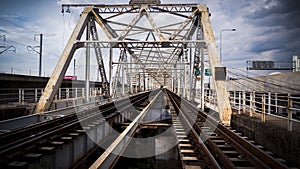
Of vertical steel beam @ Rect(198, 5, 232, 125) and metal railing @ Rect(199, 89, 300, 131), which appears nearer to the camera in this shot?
metal railing @ Rect(199, 89, 300, 131)

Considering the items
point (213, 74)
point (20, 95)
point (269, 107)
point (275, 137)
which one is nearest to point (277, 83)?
point (213, 74)

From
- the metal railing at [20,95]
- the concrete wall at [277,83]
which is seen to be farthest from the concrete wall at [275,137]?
the metal railing at [20,95]

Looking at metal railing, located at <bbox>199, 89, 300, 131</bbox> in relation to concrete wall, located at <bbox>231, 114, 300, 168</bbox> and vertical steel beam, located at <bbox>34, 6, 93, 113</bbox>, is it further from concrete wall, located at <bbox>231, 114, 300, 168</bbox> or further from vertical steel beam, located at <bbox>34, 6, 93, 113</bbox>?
vertical steel beam, located at <bbox>34, 6, 93, 113</bbox>

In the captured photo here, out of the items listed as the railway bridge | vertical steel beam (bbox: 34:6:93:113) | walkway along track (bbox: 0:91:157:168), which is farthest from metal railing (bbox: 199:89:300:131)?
vertical steel beam (bbox: 34:6:93:113)

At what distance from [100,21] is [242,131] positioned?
12.8 m

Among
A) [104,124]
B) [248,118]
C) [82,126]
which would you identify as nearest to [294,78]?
[248,118]

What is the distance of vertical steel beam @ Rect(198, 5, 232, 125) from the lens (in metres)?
10.6

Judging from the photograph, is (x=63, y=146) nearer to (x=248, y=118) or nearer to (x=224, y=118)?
(x=248, y=118)

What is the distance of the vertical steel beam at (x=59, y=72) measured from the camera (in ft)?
38.2

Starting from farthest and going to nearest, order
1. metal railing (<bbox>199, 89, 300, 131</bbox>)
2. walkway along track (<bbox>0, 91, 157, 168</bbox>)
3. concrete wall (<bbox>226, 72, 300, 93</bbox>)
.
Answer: concrete wall (<bbox>226, 72, 300, 93</bbox>) → metal railing (<bbox>199, 89, 300, 131</bbox>) → walkway along track (<bbox>0, 91, 157, 168</bbox>)

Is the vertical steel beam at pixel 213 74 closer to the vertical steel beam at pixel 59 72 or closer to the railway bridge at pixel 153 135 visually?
the railway bridge at pixel 153 135

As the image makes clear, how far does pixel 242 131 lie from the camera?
9062 mm

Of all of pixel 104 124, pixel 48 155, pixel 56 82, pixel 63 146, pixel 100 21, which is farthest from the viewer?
pixel 100 21

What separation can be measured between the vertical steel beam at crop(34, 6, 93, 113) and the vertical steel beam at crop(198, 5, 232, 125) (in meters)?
8.10
